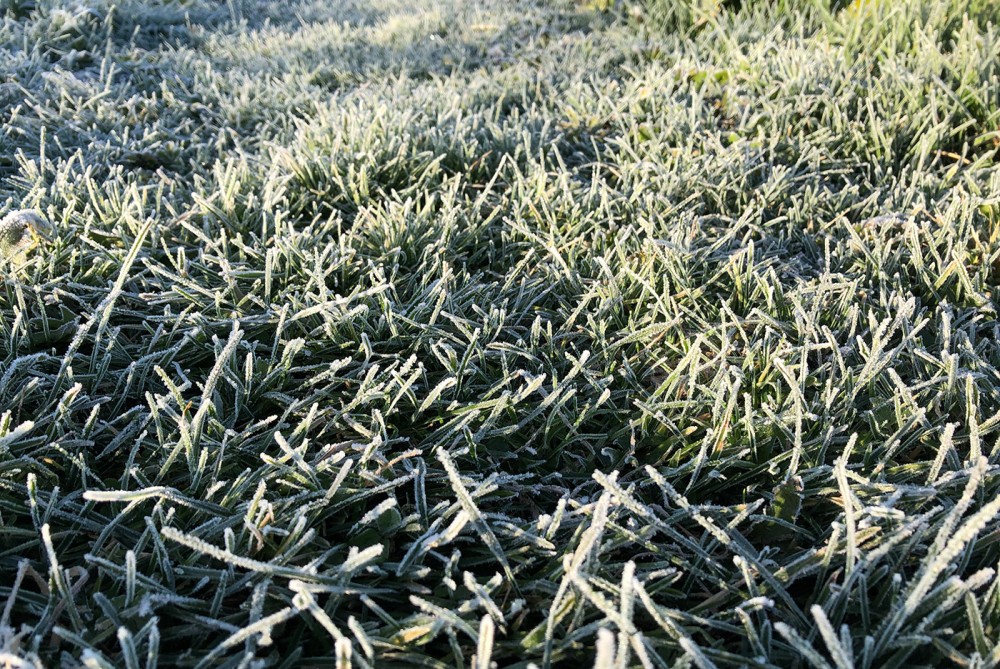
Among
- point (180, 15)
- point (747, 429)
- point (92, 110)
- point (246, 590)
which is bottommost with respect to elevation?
point (246, 590)

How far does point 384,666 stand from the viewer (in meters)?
1.12

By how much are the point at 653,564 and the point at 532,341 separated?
681 mm

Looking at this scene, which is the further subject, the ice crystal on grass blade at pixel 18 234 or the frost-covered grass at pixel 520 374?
the ice crystal on grass blade at pixel 18 234

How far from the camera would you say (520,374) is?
1680 millimetres

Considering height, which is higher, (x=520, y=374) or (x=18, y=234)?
(x=18, y=234)

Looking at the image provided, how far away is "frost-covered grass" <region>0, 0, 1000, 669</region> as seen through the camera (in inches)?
45.8

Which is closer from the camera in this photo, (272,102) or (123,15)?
(272,102)

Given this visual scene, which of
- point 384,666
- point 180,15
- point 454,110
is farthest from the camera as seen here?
point 180,15

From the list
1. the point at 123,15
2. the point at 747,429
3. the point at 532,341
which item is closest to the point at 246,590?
the point at 532,341

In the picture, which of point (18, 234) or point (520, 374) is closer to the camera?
point (520, 374)

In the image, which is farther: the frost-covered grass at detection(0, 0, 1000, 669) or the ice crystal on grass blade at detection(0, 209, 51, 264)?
the ice crystal on grass blade at detection(0, 209, 51, 264)

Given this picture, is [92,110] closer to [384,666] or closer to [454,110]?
[454,110]

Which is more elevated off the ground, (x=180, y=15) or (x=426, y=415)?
(x=180, y=15)

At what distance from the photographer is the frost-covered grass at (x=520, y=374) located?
116cm
